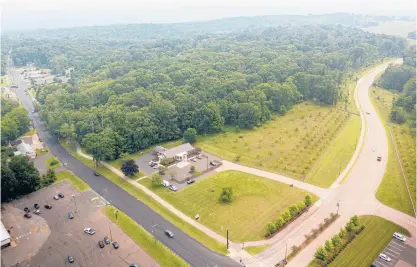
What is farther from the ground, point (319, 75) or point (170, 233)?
point (319, 75)

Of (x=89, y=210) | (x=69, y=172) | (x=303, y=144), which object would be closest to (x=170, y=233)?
(x=89, y=210)

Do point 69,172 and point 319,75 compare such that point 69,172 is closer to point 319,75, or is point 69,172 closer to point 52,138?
point 52,138

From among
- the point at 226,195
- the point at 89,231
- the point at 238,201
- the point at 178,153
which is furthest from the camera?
the point at 178,153

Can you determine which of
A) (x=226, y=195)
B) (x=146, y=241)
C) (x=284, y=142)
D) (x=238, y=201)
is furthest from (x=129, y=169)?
(x=284, y=142)

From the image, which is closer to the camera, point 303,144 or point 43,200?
point 43,200

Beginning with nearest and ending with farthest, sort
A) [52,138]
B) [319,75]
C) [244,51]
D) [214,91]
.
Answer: [52,138] < [214,91] < [319,75] < [244,51]

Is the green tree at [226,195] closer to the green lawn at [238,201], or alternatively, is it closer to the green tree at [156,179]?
the green lawn at [238,201]

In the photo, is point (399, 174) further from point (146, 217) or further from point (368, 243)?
point (146, 217)
